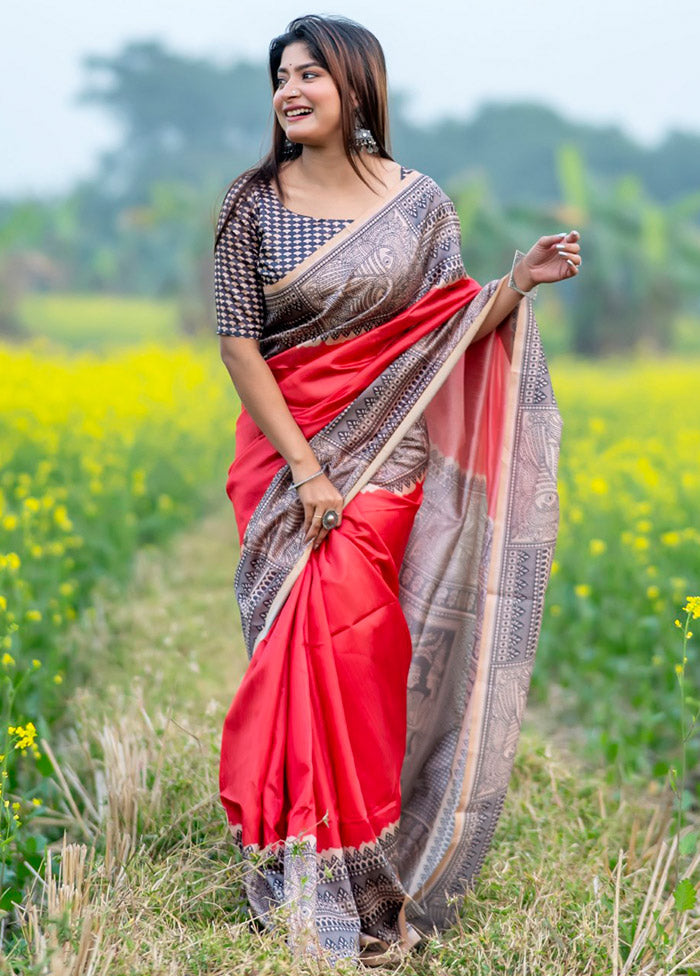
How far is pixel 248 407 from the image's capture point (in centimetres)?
231

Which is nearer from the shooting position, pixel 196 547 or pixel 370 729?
pixel 370 729

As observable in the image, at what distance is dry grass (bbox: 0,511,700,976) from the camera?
2.05 metres

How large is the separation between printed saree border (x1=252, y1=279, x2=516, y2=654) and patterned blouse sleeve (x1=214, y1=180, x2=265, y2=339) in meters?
0.33

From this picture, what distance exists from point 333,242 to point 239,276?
0.19 meters

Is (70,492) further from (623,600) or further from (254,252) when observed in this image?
(254,252)

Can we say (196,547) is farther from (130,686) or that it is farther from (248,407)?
(248,407)

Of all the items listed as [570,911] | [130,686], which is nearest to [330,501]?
[570,911]

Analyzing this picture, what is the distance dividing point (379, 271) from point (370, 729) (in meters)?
0.85

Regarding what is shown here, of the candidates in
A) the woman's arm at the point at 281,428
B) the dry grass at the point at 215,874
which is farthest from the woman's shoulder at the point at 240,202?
the dry grass at the point at 215,874

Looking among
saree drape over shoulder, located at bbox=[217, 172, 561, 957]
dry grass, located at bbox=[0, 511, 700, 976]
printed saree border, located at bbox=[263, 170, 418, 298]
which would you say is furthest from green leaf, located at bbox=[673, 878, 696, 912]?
printed saree border, located at bbox=[263, 170, 418, 298]

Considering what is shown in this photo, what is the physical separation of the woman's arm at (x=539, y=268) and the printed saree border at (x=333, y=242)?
0.28 m

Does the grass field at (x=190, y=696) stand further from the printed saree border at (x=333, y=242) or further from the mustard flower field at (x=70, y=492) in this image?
the printed saree border at (x=333, y=242)

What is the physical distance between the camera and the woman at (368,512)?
2.20 m

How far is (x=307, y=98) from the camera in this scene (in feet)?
7.41
